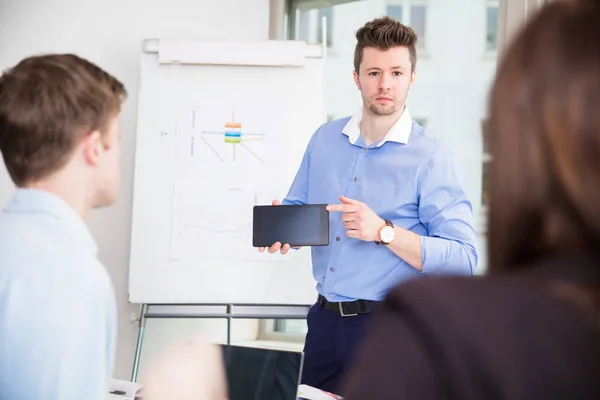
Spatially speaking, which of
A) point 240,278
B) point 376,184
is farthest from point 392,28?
point 240,278

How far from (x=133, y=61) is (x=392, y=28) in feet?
6.43

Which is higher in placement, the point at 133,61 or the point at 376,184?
the point at 133,61

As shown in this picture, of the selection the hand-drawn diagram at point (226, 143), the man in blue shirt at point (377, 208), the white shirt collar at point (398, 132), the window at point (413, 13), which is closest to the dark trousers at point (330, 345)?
the man in blue shirt at point (377, 208)

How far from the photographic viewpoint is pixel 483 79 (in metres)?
3.73

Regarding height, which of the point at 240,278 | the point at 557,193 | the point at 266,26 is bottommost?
the point at 240,278

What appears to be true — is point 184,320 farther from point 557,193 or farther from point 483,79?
point 557,193

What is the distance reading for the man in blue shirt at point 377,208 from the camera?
96.7 inches

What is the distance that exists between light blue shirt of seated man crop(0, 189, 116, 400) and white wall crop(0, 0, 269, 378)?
293 centimetres

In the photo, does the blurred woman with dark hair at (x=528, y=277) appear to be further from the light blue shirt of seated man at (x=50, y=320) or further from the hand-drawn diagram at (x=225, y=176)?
the hand-drawn diagram at (x=225, y=176)

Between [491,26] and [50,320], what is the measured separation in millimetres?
3046

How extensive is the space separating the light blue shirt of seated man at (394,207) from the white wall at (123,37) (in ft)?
5.54

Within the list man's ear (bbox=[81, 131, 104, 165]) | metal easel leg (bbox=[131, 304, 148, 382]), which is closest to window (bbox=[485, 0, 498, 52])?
metal easel leg (bbox=[131, 304, 148, 382])

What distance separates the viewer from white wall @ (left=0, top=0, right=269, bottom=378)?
4117 mm

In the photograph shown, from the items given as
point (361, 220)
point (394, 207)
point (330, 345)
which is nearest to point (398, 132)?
point (394, 207)
